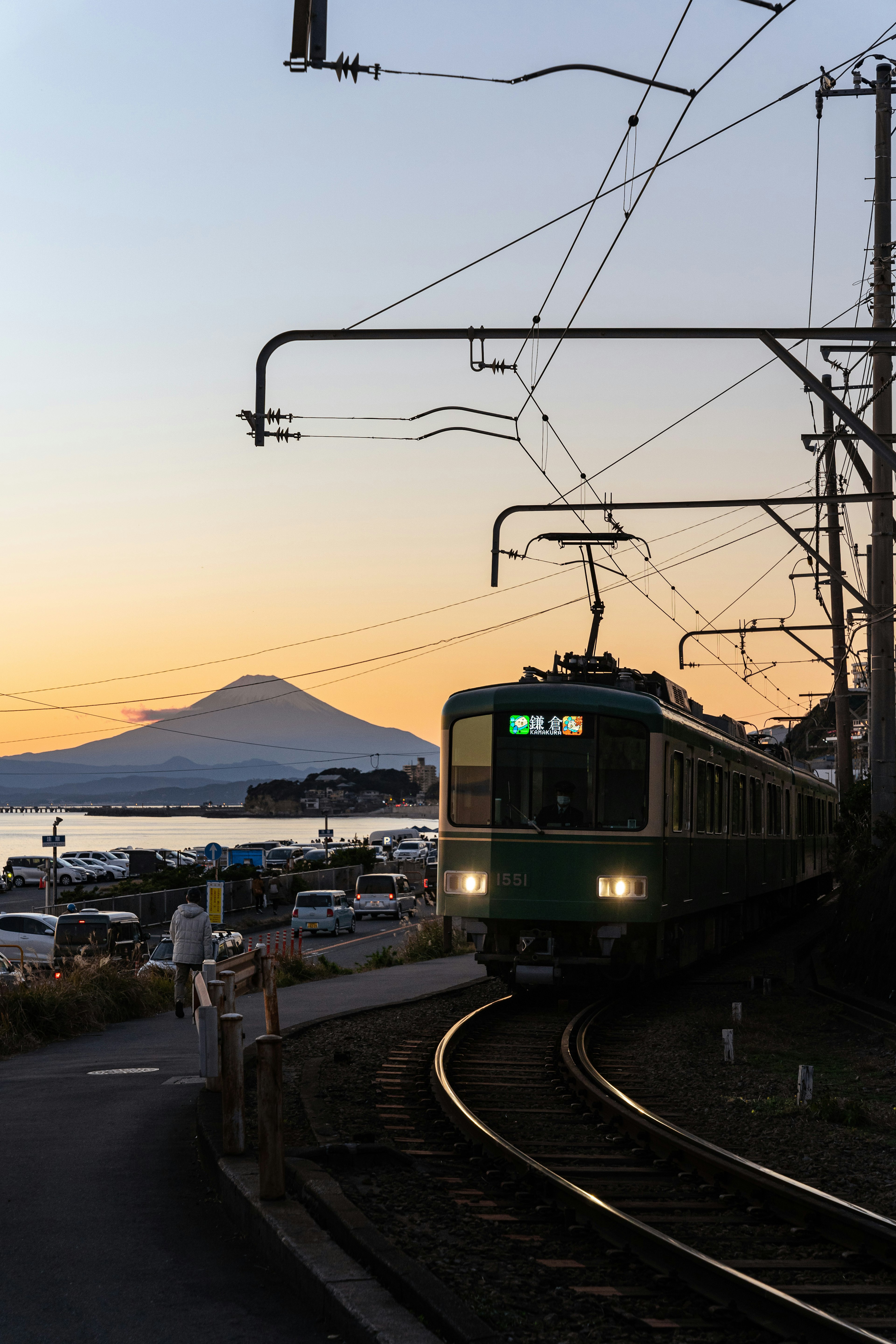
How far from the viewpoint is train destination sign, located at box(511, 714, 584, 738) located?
1525cm

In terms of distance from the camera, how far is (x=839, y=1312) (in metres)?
5.34

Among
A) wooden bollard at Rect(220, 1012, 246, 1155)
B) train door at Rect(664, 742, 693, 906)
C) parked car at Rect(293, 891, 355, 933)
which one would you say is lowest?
parked car at Rect(293, 891, 355, 933)

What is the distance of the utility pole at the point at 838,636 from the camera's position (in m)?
27.7

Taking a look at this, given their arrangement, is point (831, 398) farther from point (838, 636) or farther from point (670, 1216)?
point (838, 636)

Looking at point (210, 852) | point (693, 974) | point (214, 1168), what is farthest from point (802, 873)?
point (214, 1168)

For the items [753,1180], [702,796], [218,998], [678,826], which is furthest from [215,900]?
[753,1180]

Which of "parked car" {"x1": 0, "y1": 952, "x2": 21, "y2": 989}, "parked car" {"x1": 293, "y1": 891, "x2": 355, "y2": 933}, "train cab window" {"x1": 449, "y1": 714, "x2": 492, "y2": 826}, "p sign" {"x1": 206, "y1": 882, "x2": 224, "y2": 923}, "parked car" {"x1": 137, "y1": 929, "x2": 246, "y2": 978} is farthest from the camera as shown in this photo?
"parked car" {"x1": 293, "y1": 891, "x2": 355, "y2": 933}

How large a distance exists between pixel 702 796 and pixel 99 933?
78.3ft

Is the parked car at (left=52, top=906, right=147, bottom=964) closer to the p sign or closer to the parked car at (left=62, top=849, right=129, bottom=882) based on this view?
the p sign

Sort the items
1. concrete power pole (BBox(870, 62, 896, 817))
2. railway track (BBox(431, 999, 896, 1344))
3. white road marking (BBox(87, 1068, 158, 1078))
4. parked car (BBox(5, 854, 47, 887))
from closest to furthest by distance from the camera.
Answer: railway track (BBox(431, 999, 896, 1344)) < white road marking (BBox(87, 1068, 158, 1078)) < concrete power pole (BBox(870, 62, 896, 817)) < parked car (BBox(5, 854, 47, 887))

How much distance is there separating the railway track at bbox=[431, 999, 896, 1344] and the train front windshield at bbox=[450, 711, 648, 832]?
4.23m

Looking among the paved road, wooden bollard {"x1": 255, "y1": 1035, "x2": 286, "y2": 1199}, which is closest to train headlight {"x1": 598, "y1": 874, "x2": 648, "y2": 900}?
the paved road

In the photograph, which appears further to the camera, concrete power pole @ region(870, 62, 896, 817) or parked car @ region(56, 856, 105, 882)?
parked car @ region(56, 856, 105, 882)

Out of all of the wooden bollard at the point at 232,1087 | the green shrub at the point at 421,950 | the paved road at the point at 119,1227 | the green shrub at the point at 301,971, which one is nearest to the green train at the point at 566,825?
the paved road at the point at 119,1227
